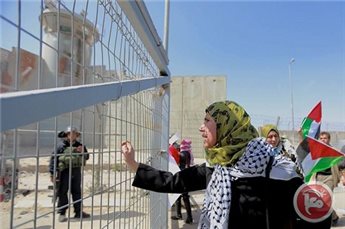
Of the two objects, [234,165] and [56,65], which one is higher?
[56,65]

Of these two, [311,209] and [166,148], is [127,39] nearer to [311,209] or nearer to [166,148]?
[311,209]

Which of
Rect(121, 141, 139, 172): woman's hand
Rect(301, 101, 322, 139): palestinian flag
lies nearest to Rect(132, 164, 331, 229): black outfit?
Rect(121, 141, 139, 172): woman's hand

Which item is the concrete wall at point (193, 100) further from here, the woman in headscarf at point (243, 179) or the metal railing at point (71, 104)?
the woman in headscarf at point (243, 179)

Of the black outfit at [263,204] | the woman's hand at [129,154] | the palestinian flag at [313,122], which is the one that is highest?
the palestinian flag at [313,122]

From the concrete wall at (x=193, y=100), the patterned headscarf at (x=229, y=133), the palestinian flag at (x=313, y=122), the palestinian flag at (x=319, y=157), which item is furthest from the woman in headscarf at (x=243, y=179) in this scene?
the concrete wall at (x=193, y=100)

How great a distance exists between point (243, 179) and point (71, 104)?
101cm

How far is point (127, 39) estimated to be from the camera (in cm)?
217

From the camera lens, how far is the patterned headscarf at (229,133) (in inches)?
70.9

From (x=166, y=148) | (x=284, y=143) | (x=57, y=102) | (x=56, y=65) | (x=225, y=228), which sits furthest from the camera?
(x=284, y=143)

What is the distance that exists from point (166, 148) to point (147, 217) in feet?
3.12

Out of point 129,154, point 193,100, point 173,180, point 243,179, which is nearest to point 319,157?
point 173,180

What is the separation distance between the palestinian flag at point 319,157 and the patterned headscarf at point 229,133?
2.67 meters

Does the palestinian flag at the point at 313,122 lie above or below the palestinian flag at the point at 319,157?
above

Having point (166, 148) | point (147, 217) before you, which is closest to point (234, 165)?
point (147, 217)
